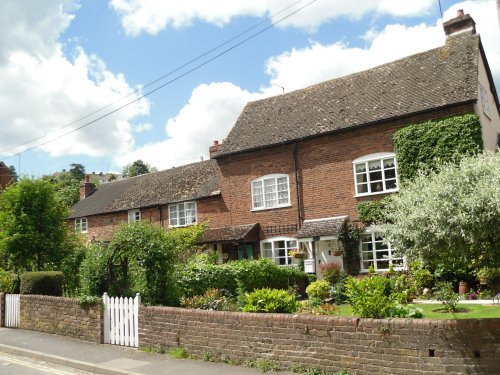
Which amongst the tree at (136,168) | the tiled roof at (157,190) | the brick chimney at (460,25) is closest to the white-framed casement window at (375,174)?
the brick chimney at (460,25)

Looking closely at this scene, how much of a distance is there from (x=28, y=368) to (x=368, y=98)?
61.4 feet

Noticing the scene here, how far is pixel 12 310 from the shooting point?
16062mm

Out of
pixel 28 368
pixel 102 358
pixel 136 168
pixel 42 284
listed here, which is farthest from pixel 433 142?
pixel 136 168

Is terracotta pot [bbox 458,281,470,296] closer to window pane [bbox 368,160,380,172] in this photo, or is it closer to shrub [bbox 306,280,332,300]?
shrub [bbox 306,280,332,300]

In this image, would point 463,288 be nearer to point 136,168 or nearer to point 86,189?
point 86,189

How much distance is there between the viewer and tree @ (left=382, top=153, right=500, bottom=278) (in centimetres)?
629

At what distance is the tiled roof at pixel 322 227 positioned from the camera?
21.0 metres

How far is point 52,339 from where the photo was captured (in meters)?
13.3

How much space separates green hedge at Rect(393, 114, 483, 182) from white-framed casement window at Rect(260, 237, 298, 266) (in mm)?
6744

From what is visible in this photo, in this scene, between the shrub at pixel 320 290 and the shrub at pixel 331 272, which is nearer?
the shrub at pixel 320 290

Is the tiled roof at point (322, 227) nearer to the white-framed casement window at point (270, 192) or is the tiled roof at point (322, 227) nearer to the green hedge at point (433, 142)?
the white-framed casement window at point (270, 192)

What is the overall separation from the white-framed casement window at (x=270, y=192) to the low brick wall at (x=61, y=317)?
1284cm

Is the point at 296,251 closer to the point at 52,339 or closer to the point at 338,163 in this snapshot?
the point at 338,163

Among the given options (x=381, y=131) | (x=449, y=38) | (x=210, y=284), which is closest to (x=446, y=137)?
(x=381, y=131)
